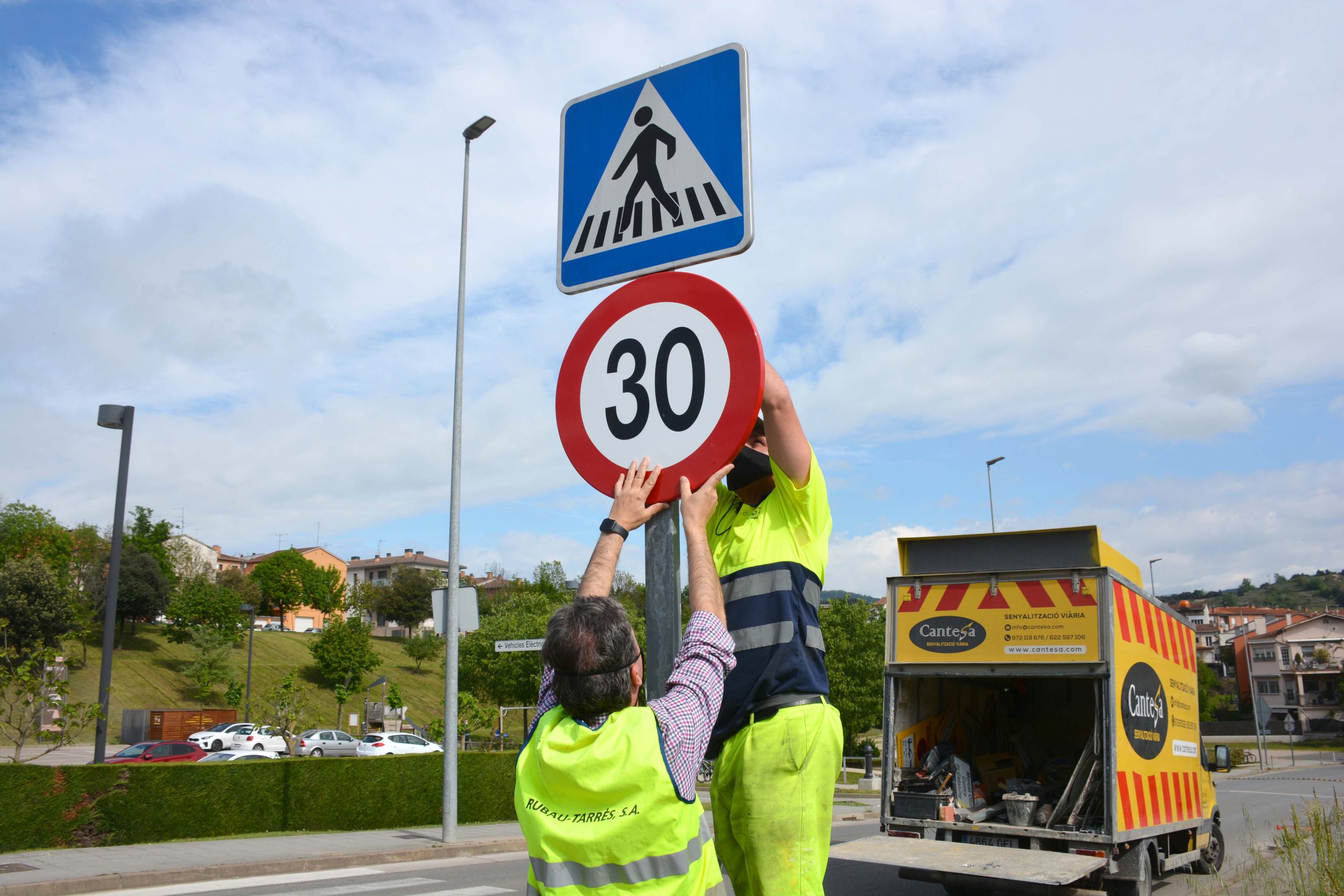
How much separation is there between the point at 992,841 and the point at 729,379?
7682 mm

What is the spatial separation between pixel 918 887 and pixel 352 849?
24.1ft

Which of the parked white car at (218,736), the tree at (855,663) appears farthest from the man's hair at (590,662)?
the tree at (855,663)

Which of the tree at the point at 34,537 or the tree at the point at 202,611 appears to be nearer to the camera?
the tree at the point at 202,611

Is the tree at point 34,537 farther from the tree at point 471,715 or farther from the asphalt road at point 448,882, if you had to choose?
the asphalt road at point 448,882

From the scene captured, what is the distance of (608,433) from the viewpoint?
8.48 ft

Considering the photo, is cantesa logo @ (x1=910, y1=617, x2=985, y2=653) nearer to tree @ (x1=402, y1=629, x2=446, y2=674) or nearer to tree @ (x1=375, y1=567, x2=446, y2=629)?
tree @ (x1=402, y1=629, x2=446, y2=674)

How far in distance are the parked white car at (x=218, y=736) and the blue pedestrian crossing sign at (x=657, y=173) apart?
38029 millimetres

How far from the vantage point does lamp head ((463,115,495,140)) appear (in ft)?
52.0

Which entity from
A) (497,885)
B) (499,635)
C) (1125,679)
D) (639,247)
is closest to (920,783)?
(1125,679)

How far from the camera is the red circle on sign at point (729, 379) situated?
2338 millimetres

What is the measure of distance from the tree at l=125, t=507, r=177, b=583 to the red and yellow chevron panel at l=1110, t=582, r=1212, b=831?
242 feet

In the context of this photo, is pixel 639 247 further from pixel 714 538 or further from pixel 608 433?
pixel 714 538

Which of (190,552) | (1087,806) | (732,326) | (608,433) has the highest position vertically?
(190,552)

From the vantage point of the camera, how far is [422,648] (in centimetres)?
7225
